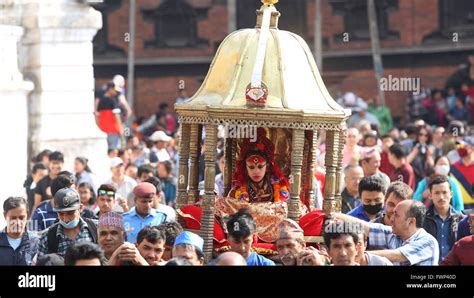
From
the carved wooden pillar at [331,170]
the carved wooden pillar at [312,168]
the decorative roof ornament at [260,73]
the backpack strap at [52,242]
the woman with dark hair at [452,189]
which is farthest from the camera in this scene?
the woman with dark hair at [452,189]

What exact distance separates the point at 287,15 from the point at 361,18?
171cm

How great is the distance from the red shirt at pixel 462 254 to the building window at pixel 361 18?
2611 centimetres

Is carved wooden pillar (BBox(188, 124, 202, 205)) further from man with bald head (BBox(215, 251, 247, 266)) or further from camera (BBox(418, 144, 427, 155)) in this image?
camera (BBox(418, 144, 427, 155))

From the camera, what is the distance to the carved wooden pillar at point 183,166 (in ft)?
50.0

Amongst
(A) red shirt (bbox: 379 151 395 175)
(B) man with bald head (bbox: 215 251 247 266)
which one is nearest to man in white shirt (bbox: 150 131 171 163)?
(A) red shirt (bbox: 379 151 395 175)

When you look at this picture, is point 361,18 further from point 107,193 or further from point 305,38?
point 107,193

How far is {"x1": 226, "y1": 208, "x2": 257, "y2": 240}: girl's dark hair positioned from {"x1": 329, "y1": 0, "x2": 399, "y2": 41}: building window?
26.3 meters

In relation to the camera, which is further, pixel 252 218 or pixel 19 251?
pixel 19 251

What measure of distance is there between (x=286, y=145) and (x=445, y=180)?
1700mm

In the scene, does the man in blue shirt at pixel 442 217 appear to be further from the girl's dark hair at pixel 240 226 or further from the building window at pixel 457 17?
the building window at pixel 457 17

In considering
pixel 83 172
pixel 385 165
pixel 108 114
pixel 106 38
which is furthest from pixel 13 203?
pixel 106 38

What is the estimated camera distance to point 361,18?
1556 inches

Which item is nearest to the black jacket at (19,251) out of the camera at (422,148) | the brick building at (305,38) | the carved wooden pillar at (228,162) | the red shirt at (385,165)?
the carved wooden pillar at (228,162)
